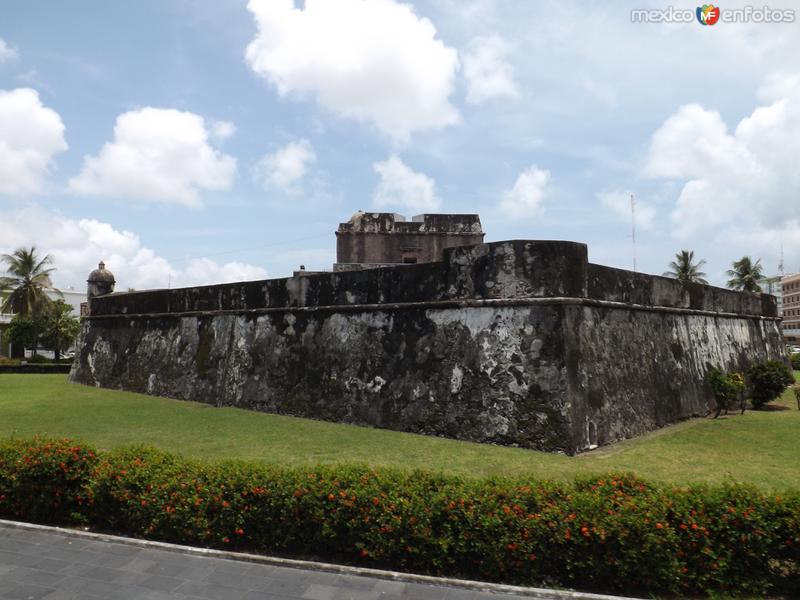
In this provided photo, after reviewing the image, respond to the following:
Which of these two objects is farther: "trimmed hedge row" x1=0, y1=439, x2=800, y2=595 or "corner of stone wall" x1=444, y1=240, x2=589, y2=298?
"corner of stone wall" x1=444, y1=240, x2=589, y2=298

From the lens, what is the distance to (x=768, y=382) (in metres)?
12.9

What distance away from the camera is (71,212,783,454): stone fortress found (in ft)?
27.7

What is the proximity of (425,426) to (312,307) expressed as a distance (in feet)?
13.4

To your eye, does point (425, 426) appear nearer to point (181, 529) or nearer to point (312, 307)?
point (312, 307)

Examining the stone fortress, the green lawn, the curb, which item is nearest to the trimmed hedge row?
the curb

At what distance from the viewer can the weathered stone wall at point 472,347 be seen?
332 inches

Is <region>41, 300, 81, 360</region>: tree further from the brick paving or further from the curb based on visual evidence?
the brick paving

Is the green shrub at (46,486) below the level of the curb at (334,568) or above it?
above

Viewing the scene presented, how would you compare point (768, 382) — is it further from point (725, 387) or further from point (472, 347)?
point (472, 347)

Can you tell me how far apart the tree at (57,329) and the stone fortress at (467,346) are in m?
28.1

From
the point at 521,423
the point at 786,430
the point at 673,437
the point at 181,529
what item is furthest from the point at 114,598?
the point at 786,430

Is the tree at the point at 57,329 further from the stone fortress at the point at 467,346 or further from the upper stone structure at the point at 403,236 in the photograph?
the stone fortress at the point at 467,346

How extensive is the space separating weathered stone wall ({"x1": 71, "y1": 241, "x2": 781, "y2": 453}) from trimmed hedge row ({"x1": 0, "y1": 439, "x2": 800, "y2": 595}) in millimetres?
4008

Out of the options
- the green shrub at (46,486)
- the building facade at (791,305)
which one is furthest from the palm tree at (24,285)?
the building facade at (791,305)
